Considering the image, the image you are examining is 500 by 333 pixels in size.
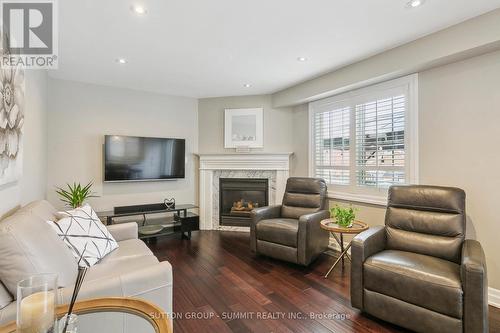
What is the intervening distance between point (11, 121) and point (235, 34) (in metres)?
1.95

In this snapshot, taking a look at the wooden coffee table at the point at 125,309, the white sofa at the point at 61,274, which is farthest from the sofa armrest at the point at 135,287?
the wooden coffee table at the point at 125,309

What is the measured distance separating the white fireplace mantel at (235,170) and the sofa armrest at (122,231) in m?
1.99

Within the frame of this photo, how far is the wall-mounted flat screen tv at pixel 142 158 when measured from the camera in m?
3.77

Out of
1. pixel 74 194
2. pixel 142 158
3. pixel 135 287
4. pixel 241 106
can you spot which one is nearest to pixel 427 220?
pixel 135 287

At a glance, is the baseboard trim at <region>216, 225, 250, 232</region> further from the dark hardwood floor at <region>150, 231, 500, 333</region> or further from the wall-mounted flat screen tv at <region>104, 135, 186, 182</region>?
the wall-mounted flat screen tv at <region>104, 135, 186, 182</region>

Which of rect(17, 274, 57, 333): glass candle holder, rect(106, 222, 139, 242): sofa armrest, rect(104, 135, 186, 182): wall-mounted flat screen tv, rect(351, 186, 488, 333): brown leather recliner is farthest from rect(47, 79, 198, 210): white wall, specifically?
rect(351, 186, 488, 333): brown leather recliner

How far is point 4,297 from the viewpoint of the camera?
1189 mm

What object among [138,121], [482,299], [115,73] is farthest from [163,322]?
[138,121]

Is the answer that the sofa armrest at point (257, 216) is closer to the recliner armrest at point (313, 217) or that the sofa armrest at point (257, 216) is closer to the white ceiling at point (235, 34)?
the recliner armrest at point (313, 217)

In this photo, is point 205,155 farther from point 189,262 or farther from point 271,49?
point 271,49

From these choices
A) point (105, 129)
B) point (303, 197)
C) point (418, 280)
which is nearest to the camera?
point (418, 280)

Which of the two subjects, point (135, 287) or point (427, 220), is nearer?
point (135, 287)

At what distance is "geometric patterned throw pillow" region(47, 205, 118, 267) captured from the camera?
5.83ft

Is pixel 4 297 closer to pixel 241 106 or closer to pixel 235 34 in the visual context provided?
pixel 235 34
